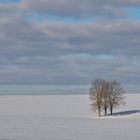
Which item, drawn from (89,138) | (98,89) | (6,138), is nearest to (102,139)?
(89,138)

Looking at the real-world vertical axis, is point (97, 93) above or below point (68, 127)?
above

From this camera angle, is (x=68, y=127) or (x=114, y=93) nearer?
(x=68, y=127)

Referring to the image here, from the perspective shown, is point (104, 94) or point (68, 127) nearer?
point (68, 127)

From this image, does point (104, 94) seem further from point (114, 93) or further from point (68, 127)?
point (68, 127)

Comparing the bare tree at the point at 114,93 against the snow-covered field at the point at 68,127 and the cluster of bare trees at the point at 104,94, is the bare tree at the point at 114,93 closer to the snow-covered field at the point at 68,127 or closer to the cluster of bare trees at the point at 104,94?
the cluster of bare trees at the point at 104,94

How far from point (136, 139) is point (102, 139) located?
209 centimetres

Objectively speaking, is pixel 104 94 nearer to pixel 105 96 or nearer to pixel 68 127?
pixel 105 96

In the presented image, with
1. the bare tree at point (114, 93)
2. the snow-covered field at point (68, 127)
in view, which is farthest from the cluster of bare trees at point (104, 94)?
the snow-covered field at point (68, 127)

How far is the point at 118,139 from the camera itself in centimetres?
2844

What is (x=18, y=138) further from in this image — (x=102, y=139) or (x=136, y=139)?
(x=136, y=139)

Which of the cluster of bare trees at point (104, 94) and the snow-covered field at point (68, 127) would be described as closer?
the snow-covered field at point (68, 127)

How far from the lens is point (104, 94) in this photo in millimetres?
68125

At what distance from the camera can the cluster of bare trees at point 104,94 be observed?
2662 inches

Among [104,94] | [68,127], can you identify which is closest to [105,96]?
[104,94]
